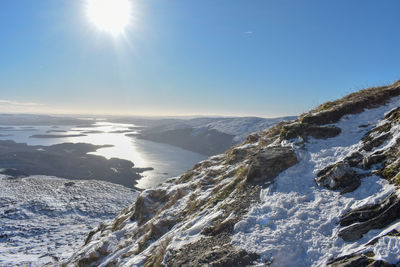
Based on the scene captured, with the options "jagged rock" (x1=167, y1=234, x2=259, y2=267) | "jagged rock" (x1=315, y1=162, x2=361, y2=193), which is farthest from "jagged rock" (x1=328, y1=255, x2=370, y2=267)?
"jagged rock" (x1=315, y1=162, x2=361, y2=193)

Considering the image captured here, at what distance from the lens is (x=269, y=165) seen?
9469 mm

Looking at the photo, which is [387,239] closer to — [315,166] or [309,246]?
[309,246]

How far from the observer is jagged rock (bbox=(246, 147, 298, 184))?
913 cm

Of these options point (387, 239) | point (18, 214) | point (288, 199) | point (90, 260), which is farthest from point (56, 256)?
point (387, 239)

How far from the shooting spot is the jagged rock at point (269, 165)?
9133 mm

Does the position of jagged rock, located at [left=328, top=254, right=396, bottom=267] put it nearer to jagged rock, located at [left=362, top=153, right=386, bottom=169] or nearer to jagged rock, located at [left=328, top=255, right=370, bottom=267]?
jagged rock, located at [left=328, top=255, right=370, bottom=267]

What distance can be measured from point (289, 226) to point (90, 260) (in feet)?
36.0

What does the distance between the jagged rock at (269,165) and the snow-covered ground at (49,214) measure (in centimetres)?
2373

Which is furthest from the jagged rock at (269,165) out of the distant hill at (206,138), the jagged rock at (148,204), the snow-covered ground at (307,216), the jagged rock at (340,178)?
the distant hill at (206,138)

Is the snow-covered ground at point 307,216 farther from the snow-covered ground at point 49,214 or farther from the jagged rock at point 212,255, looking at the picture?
the snow-covered ground at point 49,214

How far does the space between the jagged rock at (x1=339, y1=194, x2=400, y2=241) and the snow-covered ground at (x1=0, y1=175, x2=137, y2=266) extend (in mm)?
26693

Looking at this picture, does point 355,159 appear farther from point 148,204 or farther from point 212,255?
point 148,204

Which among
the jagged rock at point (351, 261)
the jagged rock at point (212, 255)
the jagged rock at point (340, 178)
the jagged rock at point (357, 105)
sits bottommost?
the jagged rock at point (212, 255)

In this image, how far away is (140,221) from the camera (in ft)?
45.9
